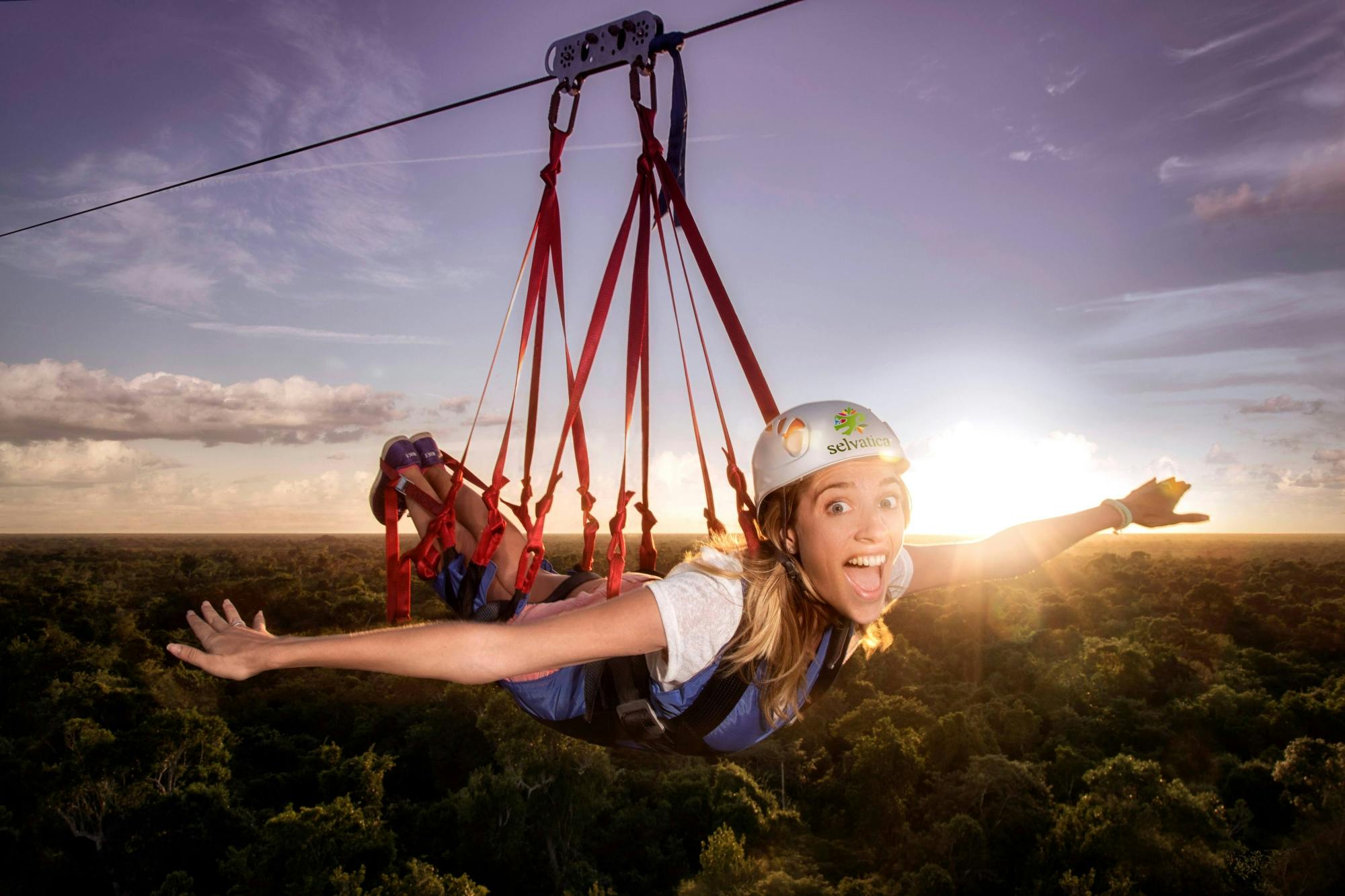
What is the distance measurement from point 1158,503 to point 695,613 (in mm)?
2236

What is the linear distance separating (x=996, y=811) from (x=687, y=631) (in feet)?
129

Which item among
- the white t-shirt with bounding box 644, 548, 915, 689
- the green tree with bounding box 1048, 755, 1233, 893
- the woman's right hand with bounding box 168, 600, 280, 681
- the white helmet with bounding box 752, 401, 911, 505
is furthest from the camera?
the green tree with bounding box 1048, 755, 1233, 893

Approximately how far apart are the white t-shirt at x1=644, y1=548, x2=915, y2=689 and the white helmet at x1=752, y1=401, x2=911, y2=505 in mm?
334

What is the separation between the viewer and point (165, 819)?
33.6m

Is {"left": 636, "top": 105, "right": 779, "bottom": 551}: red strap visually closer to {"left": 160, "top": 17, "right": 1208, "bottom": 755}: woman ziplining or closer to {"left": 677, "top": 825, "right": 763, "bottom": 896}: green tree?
{"left": 160, "top": 17, "right": 1208, "bottom": 755}: woman ziplining

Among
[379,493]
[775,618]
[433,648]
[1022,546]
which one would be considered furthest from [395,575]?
[1022,546]

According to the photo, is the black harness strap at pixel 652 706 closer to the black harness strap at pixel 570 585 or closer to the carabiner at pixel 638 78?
the black harness strap at pixel 570 585

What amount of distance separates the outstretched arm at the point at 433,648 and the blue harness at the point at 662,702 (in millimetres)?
652

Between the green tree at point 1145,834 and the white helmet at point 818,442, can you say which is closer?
the white helmet at point 818,442

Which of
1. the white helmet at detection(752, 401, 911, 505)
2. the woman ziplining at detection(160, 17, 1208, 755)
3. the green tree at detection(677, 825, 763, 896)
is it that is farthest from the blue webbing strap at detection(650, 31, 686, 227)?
the green tree at detection(677, 825, 763, 896)

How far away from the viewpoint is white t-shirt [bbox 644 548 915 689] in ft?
7.80

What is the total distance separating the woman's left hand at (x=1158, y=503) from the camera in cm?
341

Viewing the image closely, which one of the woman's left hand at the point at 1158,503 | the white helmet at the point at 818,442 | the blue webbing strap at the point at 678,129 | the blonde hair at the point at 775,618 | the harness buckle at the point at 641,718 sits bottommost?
the harness buckle at the point at 641,718

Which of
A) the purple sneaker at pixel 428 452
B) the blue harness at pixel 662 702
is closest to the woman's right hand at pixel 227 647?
the blue harness at pixel 662 702
